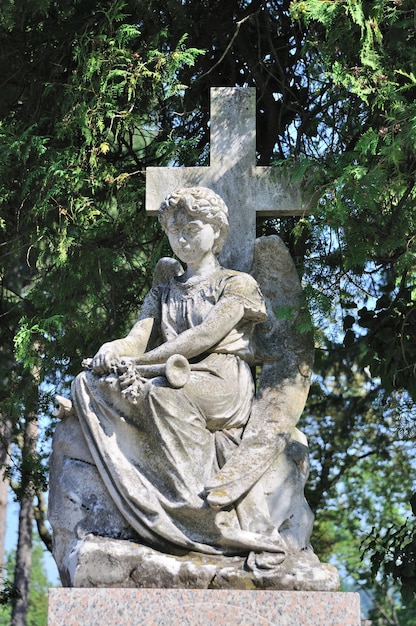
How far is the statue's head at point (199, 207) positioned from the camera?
6.72m

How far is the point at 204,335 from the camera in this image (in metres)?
6.46

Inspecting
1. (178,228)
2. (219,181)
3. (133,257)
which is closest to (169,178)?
(219,181)

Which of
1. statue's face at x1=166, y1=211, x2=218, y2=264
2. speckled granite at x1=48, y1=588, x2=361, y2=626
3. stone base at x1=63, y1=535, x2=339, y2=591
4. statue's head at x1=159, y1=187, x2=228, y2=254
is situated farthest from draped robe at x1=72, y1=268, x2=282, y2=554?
statue's head at x1=159, y1=187, x2=228, y2=254

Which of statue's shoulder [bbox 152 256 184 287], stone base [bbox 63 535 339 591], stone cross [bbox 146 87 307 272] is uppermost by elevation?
stone cross [bbox 146 87 307 272]

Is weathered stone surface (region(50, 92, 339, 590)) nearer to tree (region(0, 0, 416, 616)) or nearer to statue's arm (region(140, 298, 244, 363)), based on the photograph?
statue's arm (region(140, 298, 244, 363))

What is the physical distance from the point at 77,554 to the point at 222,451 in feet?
3.06

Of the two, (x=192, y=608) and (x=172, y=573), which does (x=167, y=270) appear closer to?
(x=172, y=573)

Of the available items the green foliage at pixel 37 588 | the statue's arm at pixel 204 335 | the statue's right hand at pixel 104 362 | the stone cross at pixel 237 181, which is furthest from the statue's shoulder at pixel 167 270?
the green foliage at pixel 37 588

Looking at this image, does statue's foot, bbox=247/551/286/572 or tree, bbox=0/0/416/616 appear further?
tree, bbox=0/0/416/616

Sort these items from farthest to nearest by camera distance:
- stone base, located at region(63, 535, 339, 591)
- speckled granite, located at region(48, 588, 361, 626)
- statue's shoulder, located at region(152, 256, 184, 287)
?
statue's shoulder, located at region(152, 256, 184, 287) → stone base, located at region(63, 535, 339, 591) → speckled granite, located at region(48, 588, 361, 626)

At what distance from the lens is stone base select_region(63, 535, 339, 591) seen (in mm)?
5711

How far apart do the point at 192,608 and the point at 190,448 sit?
82 centimetres

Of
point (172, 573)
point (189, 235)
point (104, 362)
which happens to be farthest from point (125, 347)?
point (172, 573)

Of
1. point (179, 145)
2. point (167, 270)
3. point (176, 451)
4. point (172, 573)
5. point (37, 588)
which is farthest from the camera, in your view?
point (37, 588)
